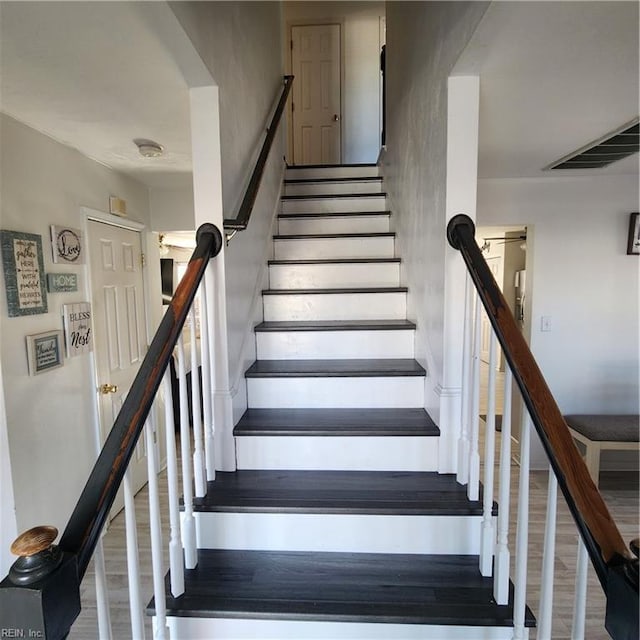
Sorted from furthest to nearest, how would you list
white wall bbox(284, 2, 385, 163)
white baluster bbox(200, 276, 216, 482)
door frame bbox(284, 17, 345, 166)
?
door frame bbox(284, 17, 345, 166)
white wall bbox(284, 2, 385, 163)
white baluster bbox(200, 276, 216, 482)

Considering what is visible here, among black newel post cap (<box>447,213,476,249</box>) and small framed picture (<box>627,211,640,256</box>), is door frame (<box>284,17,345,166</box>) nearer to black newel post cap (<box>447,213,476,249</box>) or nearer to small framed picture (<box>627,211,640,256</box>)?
small framed picture (<box>627,211,640,256</box>)

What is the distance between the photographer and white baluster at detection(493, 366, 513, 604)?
1125mm

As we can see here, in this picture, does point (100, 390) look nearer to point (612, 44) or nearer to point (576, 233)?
point (612, 44)

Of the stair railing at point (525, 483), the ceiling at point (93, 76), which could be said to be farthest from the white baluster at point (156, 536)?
the ceiling at point (93, 76)

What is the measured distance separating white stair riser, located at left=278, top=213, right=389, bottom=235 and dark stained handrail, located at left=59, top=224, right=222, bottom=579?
1.51m

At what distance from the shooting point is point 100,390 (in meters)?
2.56

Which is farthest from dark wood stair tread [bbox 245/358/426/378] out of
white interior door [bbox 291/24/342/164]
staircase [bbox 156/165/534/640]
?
white interior door [bbox 291/24/342/164]

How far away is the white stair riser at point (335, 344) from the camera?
6.55ft

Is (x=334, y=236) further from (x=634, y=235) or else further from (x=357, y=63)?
(x=357, y=63)

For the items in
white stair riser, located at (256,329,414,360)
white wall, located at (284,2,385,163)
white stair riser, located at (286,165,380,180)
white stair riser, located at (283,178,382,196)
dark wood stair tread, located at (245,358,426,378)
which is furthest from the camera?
white wall, located at (284,2,385,163)

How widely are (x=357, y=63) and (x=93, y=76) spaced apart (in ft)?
13.7

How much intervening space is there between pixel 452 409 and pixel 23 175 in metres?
2.30

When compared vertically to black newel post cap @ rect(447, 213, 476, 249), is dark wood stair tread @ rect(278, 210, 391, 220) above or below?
above

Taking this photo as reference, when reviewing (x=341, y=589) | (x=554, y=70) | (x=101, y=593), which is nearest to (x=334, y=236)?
(x=554, y=70)
